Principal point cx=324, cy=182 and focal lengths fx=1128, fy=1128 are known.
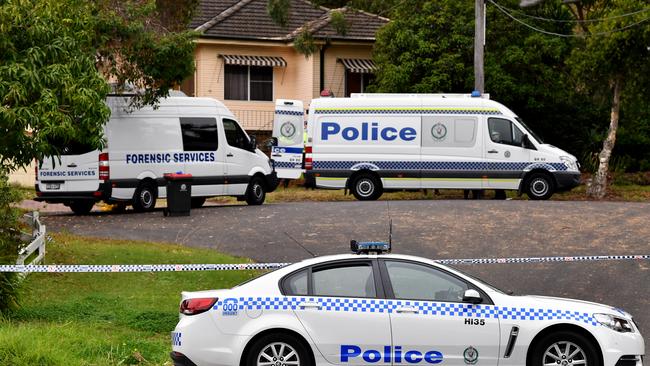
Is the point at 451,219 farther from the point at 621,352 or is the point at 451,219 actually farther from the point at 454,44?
the point at 454,44

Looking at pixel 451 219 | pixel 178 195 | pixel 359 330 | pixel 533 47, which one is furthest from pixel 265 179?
pixel 359 330

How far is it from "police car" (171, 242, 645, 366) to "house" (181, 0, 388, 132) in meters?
30.4

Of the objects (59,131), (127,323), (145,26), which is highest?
(145,26)

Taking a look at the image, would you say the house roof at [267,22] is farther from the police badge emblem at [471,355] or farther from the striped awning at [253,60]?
the police badge emblem at [471,355]

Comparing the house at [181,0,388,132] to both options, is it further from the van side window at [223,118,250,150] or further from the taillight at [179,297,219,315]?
the taillight at [179,297,219,315]

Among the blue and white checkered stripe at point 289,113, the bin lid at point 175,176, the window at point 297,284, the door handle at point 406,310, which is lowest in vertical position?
the door handle at point 406,310

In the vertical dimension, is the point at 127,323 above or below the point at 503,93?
below

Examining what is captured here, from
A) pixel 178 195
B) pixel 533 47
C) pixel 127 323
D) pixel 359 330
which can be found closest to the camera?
pixel 359 330

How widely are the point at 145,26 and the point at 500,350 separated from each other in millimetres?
15564

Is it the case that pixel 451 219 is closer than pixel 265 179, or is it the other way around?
pixel 451 219

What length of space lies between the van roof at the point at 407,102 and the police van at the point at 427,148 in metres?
0.02

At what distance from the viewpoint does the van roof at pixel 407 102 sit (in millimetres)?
27656

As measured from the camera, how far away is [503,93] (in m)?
35.2

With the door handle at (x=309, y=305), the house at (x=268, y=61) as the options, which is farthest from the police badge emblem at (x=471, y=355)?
the house at (x=268, y=61)
